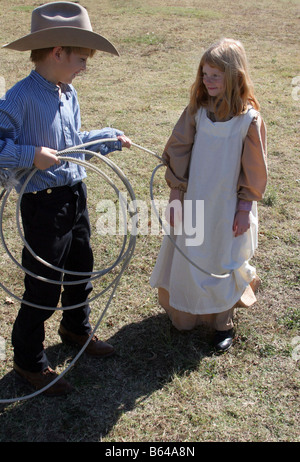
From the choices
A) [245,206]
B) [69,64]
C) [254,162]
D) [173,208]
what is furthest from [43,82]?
[245,206]

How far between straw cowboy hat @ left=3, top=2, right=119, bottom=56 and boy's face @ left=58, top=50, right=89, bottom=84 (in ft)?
0.19

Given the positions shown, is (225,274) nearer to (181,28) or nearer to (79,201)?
(79,201)

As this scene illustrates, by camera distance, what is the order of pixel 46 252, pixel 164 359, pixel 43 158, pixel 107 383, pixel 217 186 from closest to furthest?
pixel 43 158 → pixel 46 252 → pixel 217 186 → pixel 107 383 → pixel 164 359

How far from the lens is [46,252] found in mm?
2430

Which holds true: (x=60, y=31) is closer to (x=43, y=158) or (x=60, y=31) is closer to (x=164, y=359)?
(x=43, y=158)

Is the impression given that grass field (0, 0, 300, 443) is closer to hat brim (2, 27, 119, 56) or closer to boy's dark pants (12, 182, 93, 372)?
boy's dark pants (12, 182, 93, 372)

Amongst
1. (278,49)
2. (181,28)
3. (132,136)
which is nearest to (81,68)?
(132,136)

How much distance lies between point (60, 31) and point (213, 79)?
0.79m

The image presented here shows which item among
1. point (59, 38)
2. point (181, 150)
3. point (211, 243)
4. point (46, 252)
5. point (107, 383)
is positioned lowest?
point (107, 383)

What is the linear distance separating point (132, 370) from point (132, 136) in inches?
152

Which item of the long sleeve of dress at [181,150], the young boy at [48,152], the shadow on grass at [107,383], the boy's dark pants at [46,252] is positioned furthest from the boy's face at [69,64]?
the shadow on grass at [107,383]

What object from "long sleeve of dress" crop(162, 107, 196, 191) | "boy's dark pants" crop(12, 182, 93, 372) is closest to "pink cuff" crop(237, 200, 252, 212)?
"long sleeve of dress" crop(162, 107, 196, 191)

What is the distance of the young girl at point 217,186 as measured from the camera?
2502mm

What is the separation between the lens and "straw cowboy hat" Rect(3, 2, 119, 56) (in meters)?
2.21
